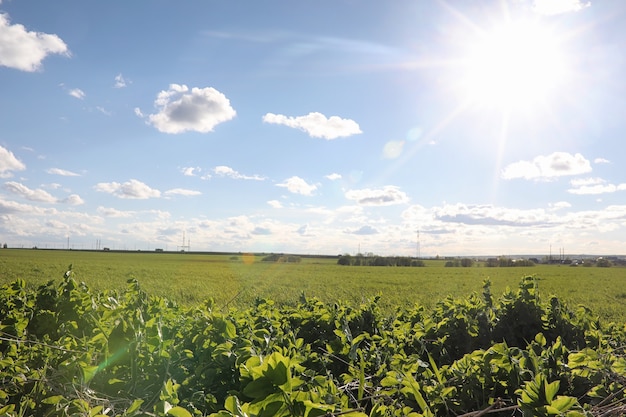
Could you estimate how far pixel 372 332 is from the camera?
392 cm

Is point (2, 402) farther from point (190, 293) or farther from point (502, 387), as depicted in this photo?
point (190, 293)

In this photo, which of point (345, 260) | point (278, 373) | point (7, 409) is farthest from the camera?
point (345, 260)

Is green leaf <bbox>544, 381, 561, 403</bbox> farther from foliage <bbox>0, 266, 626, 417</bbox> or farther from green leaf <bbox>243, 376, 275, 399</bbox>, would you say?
green leaf <bbox>243, 376, 275, 399</bbox>

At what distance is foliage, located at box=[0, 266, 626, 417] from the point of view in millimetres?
1350

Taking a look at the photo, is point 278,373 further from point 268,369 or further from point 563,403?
point 563,403

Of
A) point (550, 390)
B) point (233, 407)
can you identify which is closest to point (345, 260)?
point (550, 390)

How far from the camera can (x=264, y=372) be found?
981 mm

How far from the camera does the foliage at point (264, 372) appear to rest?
4.43 ft

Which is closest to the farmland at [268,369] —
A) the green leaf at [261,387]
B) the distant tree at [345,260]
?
the green leaf at [261,387]

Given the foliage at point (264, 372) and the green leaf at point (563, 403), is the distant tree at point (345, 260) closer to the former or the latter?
the foliage at point (264, 372)

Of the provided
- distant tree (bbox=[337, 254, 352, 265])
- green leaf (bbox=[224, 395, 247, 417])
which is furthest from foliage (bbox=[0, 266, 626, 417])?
distant tree (bbox=[337, 254, 352, 265])

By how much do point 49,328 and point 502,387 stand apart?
373 cm

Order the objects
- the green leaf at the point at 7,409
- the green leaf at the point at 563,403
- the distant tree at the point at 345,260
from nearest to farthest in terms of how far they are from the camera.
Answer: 1. the green leaf at the point at 563,403
2. the green leaf at the point at 7,409
3. the distant tree at the point at 345,260

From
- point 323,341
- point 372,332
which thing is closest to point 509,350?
point 323,341
